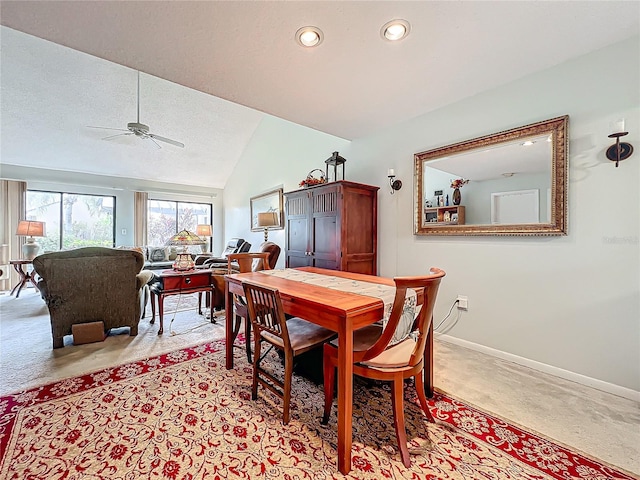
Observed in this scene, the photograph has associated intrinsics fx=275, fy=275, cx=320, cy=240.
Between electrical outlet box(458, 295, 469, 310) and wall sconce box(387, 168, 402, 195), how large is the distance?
1.40 metres

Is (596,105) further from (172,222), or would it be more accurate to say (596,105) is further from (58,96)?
(172,222)

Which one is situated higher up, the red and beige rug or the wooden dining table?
the wooden dining table

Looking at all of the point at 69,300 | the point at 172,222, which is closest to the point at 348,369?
the point at 69,300

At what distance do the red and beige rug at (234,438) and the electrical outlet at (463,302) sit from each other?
44.5 inches

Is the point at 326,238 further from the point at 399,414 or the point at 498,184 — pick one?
the point at 399,414

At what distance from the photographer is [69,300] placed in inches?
104

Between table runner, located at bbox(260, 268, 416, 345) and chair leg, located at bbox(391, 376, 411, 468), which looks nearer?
chair leg, located at bbox(391, 376, 411, 468)

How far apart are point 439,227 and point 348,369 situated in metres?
2.10

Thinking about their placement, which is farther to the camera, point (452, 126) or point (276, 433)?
point (452, 126)

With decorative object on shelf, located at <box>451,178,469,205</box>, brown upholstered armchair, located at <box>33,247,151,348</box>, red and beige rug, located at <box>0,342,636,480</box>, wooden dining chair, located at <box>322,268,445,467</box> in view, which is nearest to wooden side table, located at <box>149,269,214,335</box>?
brown upholstered armchair, located at <box>33,247,151,348</box>

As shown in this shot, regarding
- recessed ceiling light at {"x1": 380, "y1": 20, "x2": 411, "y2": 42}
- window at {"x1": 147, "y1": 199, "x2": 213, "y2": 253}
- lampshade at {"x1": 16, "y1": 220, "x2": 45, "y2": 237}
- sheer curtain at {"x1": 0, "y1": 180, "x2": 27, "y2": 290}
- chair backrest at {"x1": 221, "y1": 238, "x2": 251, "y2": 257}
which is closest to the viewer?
recessed ceiling light at {"x1": 380, "y1": 20, "x2": 411, "y2": 42}

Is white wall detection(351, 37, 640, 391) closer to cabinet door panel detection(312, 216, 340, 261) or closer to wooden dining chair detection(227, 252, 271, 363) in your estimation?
cabinet door panel detection(312, 216, 340, 261)

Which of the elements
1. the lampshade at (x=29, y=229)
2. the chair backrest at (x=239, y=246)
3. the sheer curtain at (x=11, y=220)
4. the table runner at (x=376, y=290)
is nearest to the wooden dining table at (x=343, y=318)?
the table runner at (x=376, y=290)

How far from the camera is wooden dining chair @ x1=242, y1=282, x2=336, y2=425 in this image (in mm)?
1554
